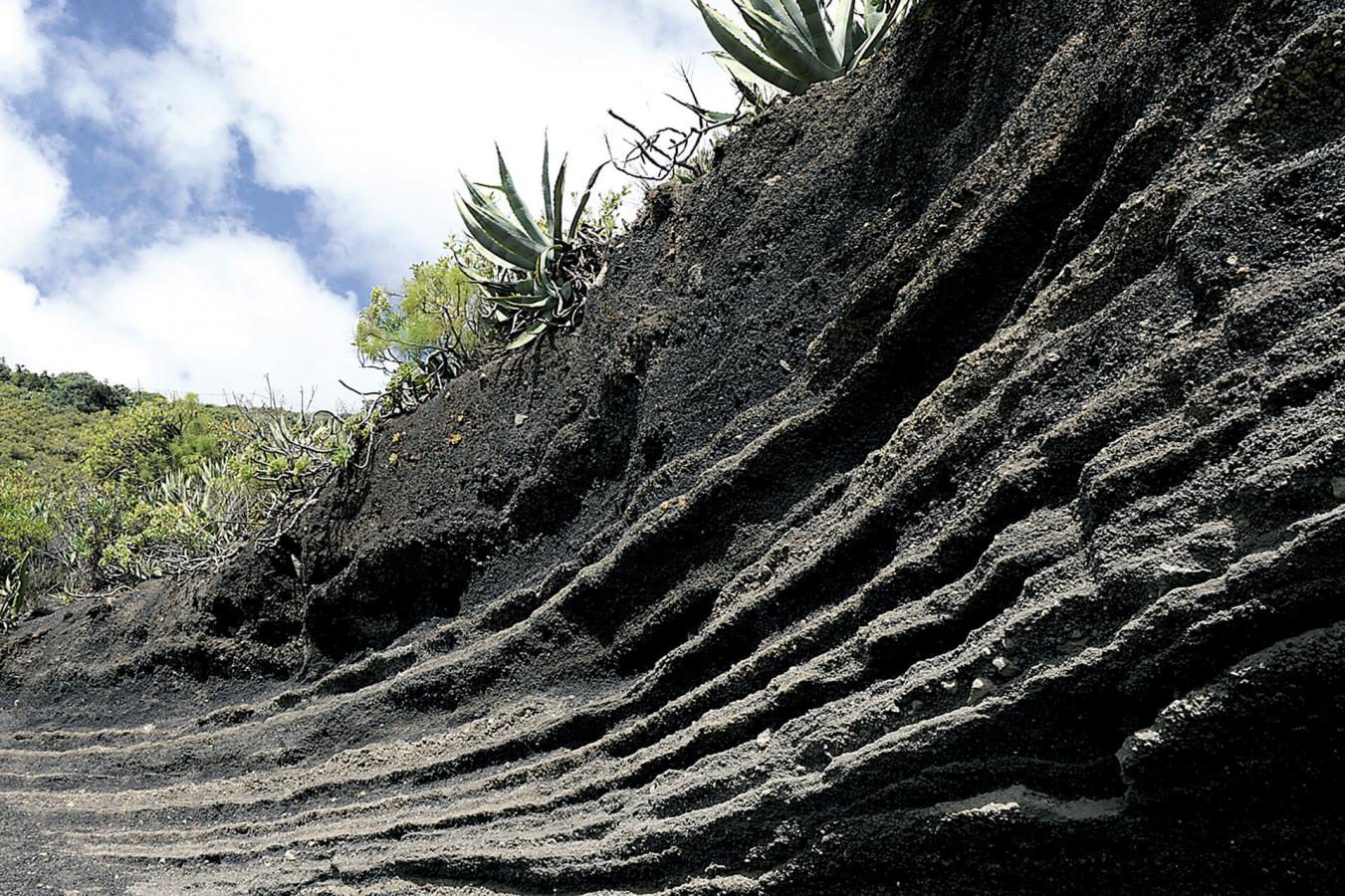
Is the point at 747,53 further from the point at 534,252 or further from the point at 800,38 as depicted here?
the point at 534,252

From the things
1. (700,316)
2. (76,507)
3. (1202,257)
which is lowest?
(1202,257)

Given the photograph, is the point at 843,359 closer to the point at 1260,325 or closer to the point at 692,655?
the point at 692,655

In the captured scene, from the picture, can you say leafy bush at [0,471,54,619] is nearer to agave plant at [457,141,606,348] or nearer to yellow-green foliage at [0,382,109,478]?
agave plant at [457,141,606,348]

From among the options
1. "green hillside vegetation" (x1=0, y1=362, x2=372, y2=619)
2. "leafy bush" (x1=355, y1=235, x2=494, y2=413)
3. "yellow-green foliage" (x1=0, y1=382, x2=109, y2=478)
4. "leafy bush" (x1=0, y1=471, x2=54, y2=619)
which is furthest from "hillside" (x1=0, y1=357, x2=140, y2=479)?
"leafy bush" (x1=355, y1=235, x2=494, y2=413)

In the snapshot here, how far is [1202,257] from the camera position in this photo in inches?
105

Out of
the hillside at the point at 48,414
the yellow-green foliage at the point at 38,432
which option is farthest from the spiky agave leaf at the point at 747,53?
the yellow-green foliage at the point at 38,432

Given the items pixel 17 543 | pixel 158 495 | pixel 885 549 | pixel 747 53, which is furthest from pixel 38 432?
pixel 885 549

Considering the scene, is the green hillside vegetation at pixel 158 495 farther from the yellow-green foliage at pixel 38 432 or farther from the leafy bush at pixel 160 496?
the yellow-green foliage at pixel 38 432

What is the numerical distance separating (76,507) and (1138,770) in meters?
13.9

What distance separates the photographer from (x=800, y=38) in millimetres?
5535

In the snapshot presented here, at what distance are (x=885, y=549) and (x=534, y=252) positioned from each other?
4.08 meters

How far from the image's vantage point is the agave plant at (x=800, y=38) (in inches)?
214

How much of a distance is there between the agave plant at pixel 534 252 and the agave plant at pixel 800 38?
1.28 m

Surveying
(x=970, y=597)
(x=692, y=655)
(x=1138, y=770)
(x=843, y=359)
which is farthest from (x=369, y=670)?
(x=1138, y=770)
